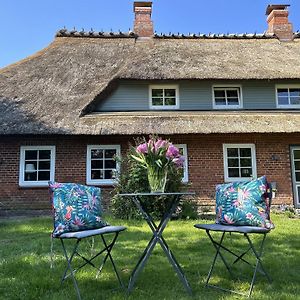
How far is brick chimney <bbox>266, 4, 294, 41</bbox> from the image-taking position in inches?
583

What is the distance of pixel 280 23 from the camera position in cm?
1509

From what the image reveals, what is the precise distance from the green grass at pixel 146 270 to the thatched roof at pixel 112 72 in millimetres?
4390

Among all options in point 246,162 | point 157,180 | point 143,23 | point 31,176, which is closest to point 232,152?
point 246,162

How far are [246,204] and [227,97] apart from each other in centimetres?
871

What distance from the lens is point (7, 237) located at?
249 inches

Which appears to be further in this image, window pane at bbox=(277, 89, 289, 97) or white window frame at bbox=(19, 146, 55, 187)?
window pane at bbox=(277, 89, 289, 97)

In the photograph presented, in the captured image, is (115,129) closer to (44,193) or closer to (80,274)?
(44,193)

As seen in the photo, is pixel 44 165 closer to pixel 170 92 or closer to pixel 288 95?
pixel 170 92

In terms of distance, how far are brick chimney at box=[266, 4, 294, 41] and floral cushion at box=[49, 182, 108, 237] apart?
13398 mm

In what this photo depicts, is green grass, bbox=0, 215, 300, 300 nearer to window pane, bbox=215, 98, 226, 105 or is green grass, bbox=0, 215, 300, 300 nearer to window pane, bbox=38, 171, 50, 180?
window pane, bbox=38, 171, 50, 180

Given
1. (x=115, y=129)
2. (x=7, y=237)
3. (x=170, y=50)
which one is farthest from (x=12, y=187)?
(x=170, y=50)

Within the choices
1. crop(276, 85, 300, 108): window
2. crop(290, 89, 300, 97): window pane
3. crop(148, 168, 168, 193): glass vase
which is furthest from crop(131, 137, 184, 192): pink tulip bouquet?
crop(290, 89, 300, 97): window pane

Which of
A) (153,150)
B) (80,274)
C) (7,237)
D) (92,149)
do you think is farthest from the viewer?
(92,149)

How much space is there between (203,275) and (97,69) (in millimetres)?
9739
